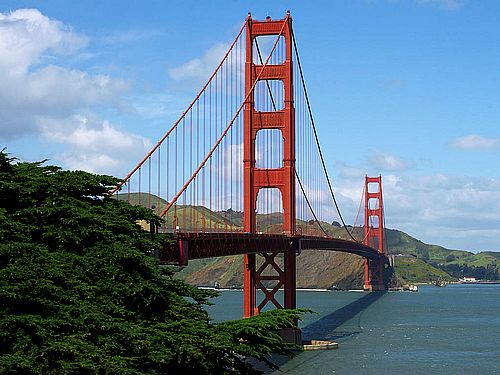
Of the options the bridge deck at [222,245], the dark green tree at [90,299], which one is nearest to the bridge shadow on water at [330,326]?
the bridge deck at [222,245]

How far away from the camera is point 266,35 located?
6725 cm

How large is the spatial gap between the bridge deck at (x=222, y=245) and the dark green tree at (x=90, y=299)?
671cm

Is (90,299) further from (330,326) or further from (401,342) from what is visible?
(330,326)

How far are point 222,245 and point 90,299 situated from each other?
25.2 metres

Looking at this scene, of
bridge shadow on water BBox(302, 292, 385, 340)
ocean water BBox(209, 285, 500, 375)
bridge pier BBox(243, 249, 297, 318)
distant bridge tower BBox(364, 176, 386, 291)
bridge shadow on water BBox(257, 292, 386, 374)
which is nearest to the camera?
ocean water BBox(209, 285, 500, 375)

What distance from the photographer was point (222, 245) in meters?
46.7

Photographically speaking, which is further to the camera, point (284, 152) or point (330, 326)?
point (330, 326)

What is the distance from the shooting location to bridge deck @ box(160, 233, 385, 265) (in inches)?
1529

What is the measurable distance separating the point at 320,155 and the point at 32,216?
76582 millimetres

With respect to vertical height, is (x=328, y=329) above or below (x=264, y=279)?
below

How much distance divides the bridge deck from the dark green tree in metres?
6.71

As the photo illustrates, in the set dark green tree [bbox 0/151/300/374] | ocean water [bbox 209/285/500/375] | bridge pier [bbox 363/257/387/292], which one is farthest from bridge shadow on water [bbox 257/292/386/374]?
bridge pier [bbox 363/257/387/292]

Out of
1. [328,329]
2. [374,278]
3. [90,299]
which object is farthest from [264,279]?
[374,278]

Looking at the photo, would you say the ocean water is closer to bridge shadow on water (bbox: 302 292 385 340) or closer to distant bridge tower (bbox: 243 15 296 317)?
bridge shadow on water (bbox: 302 292 385 340)
